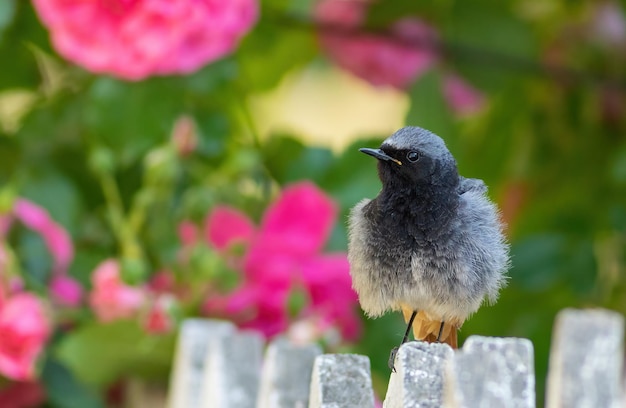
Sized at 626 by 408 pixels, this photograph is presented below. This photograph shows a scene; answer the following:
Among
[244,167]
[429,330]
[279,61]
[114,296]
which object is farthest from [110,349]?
[279,61]

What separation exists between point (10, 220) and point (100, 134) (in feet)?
0.57

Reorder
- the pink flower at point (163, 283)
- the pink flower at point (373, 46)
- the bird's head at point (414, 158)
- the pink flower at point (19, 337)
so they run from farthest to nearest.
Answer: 1. the pink flower at point (373, 46)
2. the pink flower at point (163, 283)
3. the pink flower at point (19, 337)
4. the bird's head at point (414, 158)

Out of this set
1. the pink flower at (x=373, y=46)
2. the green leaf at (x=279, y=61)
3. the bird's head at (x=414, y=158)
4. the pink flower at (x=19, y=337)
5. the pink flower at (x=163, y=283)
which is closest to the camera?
the bird's head at (x=414, y=158)

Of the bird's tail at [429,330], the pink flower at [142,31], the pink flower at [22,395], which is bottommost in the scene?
the pink flower at [22,395]

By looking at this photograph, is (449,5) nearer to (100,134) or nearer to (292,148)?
(292,148)

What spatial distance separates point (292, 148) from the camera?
67.5 inches

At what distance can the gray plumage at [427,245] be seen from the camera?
90cm

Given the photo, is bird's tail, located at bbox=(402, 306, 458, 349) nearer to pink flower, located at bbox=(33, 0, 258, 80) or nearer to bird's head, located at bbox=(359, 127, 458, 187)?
bird's head, located at bbox=(359, 127, 458, 187)

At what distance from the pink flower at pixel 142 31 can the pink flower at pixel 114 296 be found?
26cm

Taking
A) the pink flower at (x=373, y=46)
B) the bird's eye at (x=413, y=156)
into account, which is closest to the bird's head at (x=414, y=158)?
the bird's eye at (x=413, y=156)

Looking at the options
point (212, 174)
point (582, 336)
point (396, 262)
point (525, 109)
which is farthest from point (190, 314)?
point (525, 109)

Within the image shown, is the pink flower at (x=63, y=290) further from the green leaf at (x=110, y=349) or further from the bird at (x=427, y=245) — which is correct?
the bird at (x=427, y=245)

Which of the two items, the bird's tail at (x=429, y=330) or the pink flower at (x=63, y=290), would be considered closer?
the bird's tail at (x=429, y=330)

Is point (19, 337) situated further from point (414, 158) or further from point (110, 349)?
point (414, 158)
